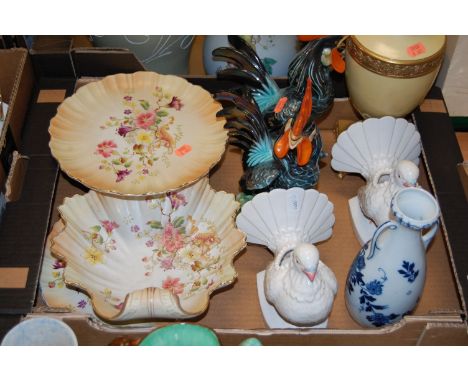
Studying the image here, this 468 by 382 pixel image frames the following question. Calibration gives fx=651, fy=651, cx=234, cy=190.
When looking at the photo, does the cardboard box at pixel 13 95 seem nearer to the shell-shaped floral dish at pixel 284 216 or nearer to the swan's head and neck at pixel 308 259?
→ the shell-shaped floral dish at pixel 284 216

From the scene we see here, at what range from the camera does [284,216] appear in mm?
1049

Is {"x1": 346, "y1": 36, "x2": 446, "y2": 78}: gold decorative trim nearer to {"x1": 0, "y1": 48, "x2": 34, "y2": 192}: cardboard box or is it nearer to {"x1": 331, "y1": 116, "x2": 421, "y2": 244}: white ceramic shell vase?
{"x1": 331, "y1": 116, "x2": 421, "y2": 244}: white ceramic shell vase

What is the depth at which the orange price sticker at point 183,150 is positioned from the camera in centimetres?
110

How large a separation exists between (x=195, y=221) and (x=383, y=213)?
0.31 metres

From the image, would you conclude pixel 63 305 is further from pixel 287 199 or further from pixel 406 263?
pixel 406 263

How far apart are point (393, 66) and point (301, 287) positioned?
38 cm

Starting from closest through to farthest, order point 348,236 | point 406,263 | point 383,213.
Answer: point 406,263 → point 383,213 → point 348,236

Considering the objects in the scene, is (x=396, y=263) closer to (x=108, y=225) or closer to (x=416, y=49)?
(x=416, y=49)

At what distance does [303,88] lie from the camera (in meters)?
1.09

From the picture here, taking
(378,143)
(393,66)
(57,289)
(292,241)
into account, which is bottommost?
(57,289)

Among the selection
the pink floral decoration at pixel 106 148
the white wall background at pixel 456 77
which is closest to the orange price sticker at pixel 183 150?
the pink floral decoration at pixel 106 148

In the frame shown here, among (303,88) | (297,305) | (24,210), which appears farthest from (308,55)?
(24,210)

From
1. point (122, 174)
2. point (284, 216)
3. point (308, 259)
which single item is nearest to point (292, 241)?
point (284, 216)

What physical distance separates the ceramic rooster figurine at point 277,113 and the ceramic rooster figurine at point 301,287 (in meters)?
0.15
